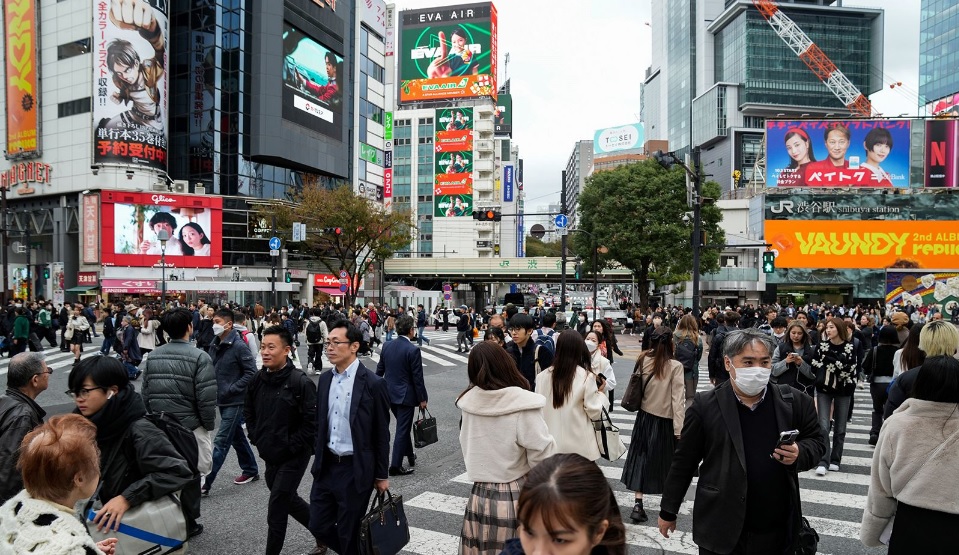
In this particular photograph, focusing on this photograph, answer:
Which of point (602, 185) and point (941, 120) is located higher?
point (941, 120)

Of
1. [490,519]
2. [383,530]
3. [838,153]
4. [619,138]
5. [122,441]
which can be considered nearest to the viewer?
[122,441]

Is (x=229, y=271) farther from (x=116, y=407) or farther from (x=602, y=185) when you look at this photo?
(x=116, y=407)

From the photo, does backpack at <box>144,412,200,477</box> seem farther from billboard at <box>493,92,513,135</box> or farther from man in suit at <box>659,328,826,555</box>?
billboard at <box>493,92,513,135</box>

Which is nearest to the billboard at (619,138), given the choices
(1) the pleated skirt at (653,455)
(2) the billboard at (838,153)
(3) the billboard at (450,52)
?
(3) the billboard at (450,52)

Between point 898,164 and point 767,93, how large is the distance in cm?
4612

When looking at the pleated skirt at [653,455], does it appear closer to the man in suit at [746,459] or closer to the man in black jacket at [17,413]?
the man in suit at [746,459]

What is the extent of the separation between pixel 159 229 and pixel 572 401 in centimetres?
4556

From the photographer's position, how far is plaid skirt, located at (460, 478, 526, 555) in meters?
3.57

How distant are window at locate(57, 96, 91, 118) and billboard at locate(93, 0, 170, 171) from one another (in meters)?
1.32

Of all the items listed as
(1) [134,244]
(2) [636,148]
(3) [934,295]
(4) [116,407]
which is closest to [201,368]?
(4) [116,407]

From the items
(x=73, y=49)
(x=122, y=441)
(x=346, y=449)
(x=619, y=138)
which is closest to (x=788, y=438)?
(x=346, y=449)

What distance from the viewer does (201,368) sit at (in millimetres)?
5465

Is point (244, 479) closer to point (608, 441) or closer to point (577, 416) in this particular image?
point (608, 441)

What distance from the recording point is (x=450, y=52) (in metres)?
90.2
